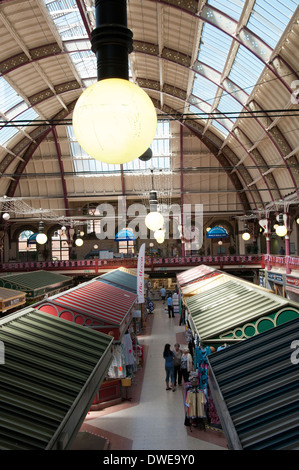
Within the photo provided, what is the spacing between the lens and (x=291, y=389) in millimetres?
2844

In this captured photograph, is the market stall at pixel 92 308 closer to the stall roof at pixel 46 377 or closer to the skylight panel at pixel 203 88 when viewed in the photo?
the stall roof at pixel 46 377

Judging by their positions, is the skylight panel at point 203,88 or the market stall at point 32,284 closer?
the market stall at point 32,284

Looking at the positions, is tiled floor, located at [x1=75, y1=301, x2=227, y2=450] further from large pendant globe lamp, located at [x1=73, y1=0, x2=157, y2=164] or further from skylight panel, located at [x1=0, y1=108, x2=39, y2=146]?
skylight panel, located at [x1=0, y1=108, x2=39, y2=146]

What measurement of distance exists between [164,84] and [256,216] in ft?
34.4

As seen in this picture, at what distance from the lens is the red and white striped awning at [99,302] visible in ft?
25.6

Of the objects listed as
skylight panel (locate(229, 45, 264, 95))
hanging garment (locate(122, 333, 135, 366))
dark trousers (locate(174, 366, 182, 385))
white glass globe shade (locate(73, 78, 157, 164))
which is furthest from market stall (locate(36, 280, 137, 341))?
skylight panel (locate(229, 45, 264, 95))

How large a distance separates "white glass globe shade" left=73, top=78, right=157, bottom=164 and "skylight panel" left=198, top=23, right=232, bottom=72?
46.5 ft

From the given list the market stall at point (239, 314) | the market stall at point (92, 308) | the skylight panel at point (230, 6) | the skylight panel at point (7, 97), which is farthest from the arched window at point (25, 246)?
the market stall at point (239, 314)

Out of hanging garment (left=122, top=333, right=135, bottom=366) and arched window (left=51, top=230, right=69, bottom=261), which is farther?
arched window (left=51, top=230, right=69, bottom=261)

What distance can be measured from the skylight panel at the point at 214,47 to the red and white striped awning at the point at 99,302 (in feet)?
31.9

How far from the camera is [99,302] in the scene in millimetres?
9539

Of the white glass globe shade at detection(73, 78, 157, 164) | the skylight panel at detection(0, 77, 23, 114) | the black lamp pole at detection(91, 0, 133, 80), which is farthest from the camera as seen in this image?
the skylight panel at detection(0, 77, 23, 114)

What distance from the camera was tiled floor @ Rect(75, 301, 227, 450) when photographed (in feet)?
23.7
